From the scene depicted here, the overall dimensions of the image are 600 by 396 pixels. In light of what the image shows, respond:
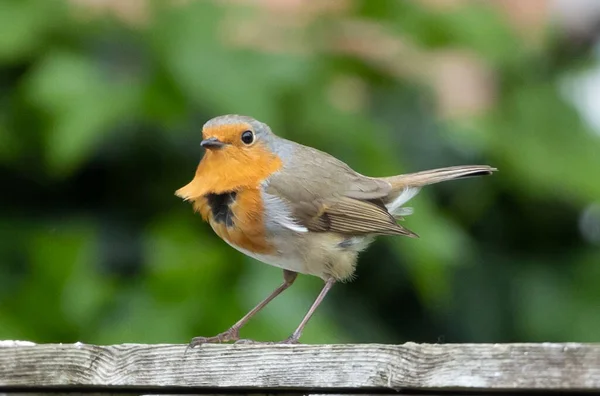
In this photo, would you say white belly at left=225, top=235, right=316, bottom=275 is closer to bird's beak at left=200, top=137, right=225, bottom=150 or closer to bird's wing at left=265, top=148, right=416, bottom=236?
bird's wing at left=265, top=148, right=416, bottom=236

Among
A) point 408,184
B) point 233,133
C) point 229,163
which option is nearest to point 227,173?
point 229,163

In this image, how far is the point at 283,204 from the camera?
11.5 ft

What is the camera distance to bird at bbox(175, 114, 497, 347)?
11.2 ft

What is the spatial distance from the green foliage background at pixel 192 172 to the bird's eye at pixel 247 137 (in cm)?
66

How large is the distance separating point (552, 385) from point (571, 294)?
2510 mm

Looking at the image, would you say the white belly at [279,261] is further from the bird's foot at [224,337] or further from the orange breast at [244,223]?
the bird's foot at [224,337]

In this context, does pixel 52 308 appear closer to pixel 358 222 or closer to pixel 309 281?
pixel 309 281

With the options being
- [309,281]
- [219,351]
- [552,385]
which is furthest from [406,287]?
[552,385]

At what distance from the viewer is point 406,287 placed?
4.63m

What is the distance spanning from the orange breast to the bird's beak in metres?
0.17

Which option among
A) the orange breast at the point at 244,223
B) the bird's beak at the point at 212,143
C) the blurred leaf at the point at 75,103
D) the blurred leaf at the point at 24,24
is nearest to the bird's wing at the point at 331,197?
the orange breast at the point at 244,223

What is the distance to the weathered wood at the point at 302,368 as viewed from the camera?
85.6 inches

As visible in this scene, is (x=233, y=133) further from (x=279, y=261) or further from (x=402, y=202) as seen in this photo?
(x=402, y=202)

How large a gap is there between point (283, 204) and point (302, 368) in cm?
113
